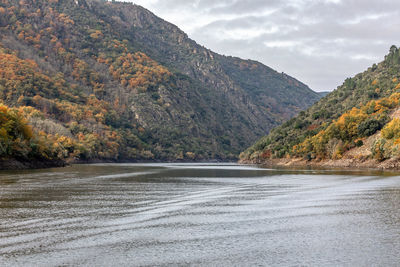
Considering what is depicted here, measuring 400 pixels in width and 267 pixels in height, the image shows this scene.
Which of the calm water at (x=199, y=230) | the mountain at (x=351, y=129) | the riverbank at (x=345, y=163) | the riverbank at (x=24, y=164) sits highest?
the mountain at (x=351, y=129)

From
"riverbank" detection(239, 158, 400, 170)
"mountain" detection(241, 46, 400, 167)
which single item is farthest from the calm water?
"mountain" detection(241, 46, 400, 167)

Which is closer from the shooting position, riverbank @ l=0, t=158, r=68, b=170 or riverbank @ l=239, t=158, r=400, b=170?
riverbank @ l=0, t=158, r=68, b=170

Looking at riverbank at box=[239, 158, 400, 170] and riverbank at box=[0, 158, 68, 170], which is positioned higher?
riverbank at box=[0, 158, 68, 170]

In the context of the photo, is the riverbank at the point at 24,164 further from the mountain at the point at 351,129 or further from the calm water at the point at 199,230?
the mountain at the point at 351,129

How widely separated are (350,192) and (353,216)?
15.5 meters

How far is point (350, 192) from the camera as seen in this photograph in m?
43.0

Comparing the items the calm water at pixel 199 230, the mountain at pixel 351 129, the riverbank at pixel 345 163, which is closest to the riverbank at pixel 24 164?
the calm water at pixel 199 230

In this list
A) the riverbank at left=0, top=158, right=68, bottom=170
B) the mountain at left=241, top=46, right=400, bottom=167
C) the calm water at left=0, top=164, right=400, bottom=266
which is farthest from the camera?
the mountain at left=241, top=46, right=400, bottom=167

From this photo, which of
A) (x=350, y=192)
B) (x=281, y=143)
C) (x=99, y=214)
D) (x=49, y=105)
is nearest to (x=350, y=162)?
(x=281, y=143)

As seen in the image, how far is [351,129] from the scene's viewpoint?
114 metres

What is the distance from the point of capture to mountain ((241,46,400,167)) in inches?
3770

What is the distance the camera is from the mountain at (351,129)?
95.8 metres

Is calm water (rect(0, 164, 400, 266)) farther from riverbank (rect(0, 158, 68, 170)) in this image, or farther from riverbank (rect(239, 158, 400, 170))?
riverbank (rect(239, 158, 400, 170))

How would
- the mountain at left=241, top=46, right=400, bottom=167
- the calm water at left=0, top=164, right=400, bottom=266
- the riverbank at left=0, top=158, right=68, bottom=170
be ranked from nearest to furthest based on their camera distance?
the calm water at left=0, top=164, right=400, bottom=266
the riverbank at left=0, top=158, right=68, bottom=170
the mountain at left=241, top=46, right=400, bottom=167
